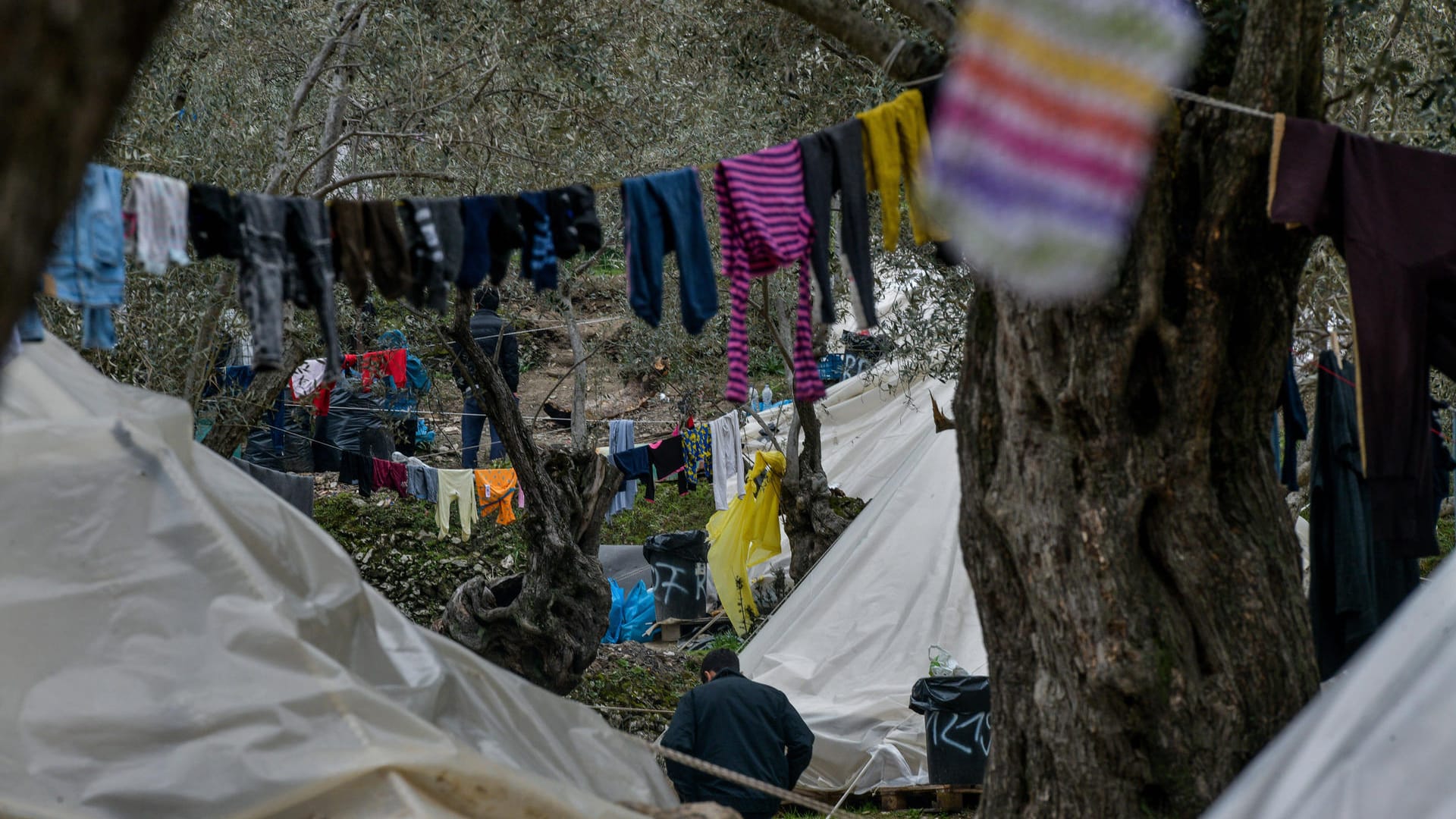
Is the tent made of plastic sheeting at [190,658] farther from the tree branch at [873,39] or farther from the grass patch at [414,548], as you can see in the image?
the grass patch at [414,548]

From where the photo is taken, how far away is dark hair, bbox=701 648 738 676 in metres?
6.49

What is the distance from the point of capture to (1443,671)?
11.5ft

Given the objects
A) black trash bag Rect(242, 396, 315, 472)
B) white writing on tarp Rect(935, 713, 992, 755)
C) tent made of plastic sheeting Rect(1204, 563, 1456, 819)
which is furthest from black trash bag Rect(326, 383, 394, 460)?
tent made of plastic sheeting Rect(1204, 563, 1456, 819)

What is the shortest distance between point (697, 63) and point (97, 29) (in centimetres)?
933

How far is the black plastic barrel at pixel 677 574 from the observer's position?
50.8ft

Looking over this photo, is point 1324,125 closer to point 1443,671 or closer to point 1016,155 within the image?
point 1016,155

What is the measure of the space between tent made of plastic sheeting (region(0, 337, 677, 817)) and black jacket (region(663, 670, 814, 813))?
5.58ft

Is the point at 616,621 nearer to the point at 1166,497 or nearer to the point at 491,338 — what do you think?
the point at 491,338

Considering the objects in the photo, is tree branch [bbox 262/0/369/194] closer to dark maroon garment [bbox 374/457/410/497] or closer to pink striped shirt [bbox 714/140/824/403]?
pink striped shirt [bbox 714/140/824/403]

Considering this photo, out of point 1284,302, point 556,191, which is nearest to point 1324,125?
point 1284,302

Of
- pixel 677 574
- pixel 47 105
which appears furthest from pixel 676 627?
pixel 47 105

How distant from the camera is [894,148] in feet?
15.4

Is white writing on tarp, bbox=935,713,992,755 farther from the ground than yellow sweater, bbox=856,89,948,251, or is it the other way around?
yellow sweater, bbox=856,89,948,251

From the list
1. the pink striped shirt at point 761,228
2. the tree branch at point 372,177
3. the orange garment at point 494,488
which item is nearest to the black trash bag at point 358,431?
the orange garment at point 494,488
